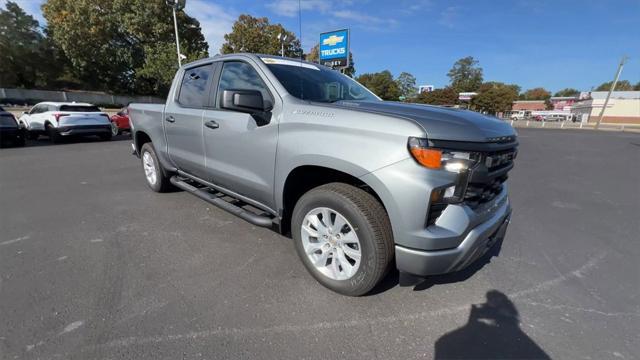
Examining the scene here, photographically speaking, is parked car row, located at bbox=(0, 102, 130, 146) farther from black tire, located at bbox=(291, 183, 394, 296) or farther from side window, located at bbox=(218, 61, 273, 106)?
black tire, located at bbox=(291, 183, 394, 296)

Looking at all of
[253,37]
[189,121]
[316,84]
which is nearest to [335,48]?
[189,121]

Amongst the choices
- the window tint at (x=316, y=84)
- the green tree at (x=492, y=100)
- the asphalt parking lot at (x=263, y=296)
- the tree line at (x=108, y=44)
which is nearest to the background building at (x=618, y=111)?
the green tree at (x=492, y=100)

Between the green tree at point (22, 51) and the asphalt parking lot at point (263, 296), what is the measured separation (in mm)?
53860

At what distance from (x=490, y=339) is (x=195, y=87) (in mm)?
3840

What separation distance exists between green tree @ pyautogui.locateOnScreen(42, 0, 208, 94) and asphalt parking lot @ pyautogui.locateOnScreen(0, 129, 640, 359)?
32.4 m

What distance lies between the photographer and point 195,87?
378 centimetres

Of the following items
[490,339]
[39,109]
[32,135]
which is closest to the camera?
[490,339]

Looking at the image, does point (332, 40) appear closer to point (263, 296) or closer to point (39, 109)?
point (39, 109)

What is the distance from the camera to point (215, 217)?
4121 millimetres

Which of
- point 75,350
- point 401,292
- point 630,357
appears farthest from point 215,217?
point 630,357

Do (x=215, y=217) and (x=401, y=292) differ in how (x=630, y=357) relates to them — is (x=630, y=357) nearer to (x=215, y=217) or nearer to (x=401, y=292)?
(x=401, y=292)

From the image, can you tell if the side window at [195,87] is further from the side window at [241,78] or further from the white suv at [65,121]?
the white suv at [65,121]

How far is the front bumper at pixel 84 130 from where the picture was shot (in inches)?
432

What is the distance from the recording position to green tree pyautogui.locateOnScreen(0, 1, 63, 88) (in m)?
40.7
